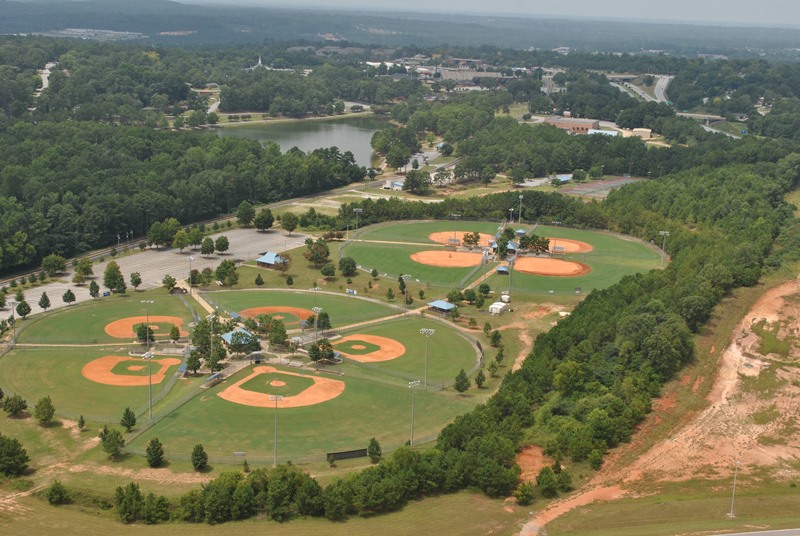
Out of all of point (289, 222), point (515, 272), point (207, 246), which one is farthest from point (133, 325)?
point (515, 272)

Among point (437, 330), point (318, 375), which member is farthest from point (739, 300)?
point (318, 375)

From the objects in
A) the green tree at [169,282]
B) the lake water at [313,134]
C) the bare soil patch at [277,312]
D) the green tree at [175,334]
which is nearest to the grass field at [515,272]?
the bare soil patch at [277,312]

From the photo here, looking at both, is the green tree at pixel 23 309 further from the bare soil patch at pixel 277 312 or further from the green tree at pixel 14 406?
the green tree at pixel 14 406

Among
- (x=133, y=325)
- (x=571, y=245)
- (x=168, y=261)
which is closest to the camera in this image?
(x=133, y=325)

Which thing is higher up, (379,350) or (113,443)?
(113,443)

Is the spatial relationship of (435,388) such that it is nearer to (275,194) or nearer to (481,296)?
(481,296)

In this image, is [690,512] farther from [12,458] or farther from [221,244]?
[221,244]
